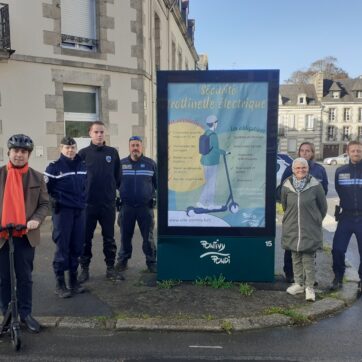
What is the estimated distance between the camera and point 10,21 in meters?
9.85

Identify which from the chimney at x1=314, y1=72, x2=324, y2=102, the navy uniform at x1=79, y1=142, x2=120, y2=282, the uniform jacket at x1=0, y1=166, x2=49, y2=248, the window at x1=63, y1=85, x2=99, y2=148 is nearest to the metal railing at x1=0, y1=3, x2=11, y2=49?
the window at x1=63, y1=85, x2=99, y2=148

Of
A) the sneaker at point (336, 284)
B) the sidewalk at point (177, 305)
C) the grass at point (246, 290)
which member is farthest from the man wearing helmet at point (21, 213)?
the sneaker at point (336, 284)

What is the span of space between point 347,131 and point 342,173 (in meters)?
61.9

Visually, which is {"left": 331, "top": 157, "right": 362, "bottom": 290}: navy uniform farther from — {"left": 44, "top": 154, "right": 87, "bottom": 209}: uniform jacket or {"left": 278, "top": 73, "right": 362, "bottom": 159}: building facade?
{"left": 278, "top": 73, "right": 362, "bottom": 159}: building facade

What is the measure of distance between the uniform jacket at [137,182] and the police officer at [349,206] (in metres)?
2.57

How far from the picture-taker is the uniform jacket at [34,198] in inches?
156

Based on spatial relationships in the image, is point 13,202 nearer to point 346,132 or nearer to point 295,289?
point 295,289

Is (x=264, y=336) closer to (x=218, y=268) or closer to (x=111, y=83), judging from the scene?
(x=218, y=268)

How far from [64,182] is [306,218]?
9.68 ft

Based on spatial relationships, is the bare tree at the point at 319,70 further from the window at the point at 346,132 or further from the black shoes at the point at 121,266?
the black shoes at the point at 121,266

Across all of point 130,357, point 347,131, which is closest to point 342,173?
point 130,357

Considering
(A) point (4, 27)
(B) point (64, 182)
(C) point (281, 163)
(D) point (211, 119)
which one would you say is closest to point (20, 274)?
(B) point (64, 182)

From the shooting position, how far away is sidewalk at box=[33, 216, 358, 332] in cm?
427

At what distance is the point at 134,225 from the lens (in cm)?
582
